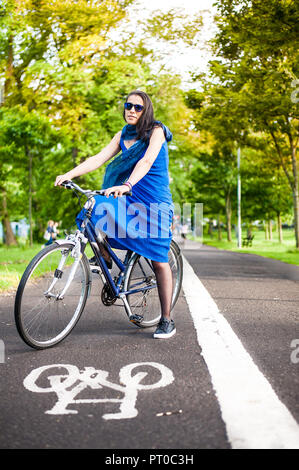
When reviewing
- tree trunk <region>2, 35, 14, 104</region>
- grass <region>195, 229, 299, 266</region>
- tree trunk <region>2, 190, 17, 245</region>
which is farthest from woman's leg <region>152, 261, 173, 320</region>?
tree trunk <region>2, 190, 17, 245</region>

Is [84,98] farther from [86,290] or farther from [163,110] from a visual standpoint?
[86,290]

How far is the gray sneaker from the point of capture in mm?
4330

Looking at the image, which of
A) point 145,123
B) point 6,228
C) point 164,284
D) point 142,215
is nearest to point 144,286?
point 164,284

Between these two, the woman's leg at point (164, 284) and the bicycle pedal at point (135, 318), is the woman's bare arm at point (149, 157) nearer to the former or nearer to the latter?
the woman's leg at point (164, 284)

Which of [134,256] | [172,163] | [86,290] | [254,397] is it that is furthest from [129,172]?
[172,163]

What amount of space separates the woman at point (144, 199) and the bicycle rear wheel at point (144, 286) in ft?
0.76

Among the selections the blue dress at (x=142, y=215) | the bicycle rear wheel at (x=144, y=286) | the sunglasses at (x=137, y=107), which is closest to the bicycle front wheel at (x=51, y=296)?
the blue dress at (x=142, y=215)

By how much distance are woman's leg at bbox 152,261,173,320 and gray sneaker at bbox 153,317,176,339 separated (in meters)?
0.06

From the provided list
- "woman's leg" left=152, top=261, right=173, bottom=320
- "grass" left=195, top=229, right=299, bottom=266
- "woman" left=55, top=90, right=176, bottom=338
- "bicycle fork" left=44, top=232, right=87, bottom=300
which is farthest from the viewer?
"grass" left=195, top=229, right=299, bottom=266

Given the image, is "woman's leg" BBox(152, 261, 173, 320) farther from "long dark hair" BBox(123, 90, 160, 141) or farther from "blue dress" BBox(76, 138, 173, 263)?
"long dark hair" BBox(123, 90, 160, 141)

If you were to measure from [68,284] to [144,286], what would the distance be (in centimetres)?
88

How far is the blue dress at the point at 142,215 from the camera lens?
14.0 feet

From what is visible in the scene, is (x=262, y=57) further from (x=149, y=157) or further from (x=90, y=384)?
(x=90, y=384)

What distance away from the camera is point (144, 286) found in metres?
4.79
